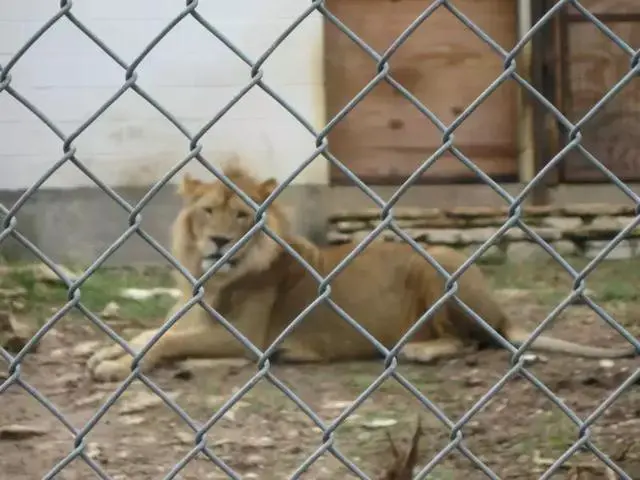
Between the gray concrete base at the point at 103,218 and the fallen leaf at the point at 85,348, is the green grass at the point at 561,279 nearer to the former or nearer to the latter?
the gray concrete base at the point at 103,218

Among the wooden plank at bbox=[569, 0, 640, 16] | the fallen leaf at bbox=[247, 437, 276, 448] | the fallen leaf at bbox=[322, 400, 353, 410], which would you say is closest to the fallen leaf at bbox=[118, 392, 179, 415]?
the fallen leaf at bbox=[247, 437, 276, 448]

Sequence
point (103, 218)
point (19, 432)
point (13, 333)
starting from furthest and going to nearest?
point (103, 218) → point (13, 333) → point (19, 432)

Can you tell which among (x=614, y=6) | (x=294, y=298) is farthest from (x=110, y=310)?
(x=614, y=6)

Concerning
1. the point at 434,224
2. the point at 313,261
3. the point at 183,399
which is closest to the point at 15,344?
the point at 183,399

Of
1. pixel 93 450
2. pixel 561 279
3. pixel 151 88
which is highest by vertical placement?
pixel 151 88

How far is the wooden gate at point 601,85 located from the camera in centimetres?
257

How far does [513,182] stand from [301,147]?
574 mm

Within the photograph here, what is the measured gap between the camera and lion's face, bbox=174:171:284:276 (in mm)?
2213

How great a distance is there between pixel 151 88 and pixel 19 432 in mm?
954

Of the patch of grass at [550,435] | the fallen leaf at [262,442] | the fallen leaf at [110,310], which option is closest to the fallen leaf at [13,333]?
the fallen leaf at [110,310]

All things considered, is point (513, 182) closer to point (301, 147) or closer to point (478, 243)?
point (478, 243)

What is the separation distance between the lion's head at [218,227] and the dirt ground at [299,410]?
0.12m

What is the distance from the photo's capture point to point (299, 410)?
1903 mm

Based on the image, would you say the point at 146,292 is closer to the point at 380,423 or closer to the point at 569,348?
the point at 380,423
